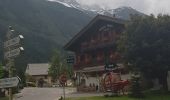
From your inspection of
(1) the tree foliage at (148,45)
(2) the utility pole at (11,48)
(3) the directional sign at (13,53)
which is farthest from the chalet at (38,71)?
(3) the directional sign at (13,53)

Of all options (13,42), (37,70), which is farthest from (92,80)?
(37,70)

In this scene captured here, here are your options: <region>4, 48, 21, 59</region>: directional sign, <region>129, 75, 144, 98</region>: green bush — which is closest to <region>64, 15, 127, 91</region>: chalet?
<region>129, 75, 144, 98</region>: green bush

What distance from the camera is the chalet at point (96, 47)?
2077 inches

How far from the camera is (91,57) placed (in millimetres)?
58500

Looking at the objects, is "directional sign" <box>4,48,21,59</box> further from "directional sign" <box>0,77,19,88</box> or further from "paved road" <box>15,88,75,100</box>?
"paved road" <box>15,88,75,100</box>

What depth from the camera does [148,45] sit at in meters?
37.9

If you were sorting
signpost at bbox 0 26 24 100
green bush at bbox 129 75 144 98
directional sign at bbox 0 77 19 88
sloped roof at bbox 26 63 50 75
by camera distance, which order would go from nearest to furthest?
directional sign at bbox 0 77 19 88 < signpost at bbox 0 26 24 100 < green bush at bbox 129 75 144 98 < sloped roof at bbox 26 63 50 75

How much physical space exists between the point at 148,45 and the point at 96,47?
18285 mm

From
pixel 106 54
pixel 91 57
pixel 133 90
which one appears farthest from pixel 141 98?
pixel 91 57

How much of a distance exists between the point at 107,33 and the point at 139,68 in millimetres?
16937

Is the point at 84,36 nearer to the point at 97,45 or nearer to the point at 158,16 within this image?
the point at 97,45

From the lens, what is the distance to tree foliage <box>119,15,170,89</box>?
37938 millimetres

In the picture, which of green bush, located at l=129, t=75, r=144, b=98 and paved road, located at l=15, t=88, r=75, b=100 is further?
paved road, located at l=15, t=88, r=75, b=100

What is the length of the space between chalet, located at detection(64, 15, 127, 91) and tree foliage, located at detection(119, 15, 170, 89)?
10624 mm
